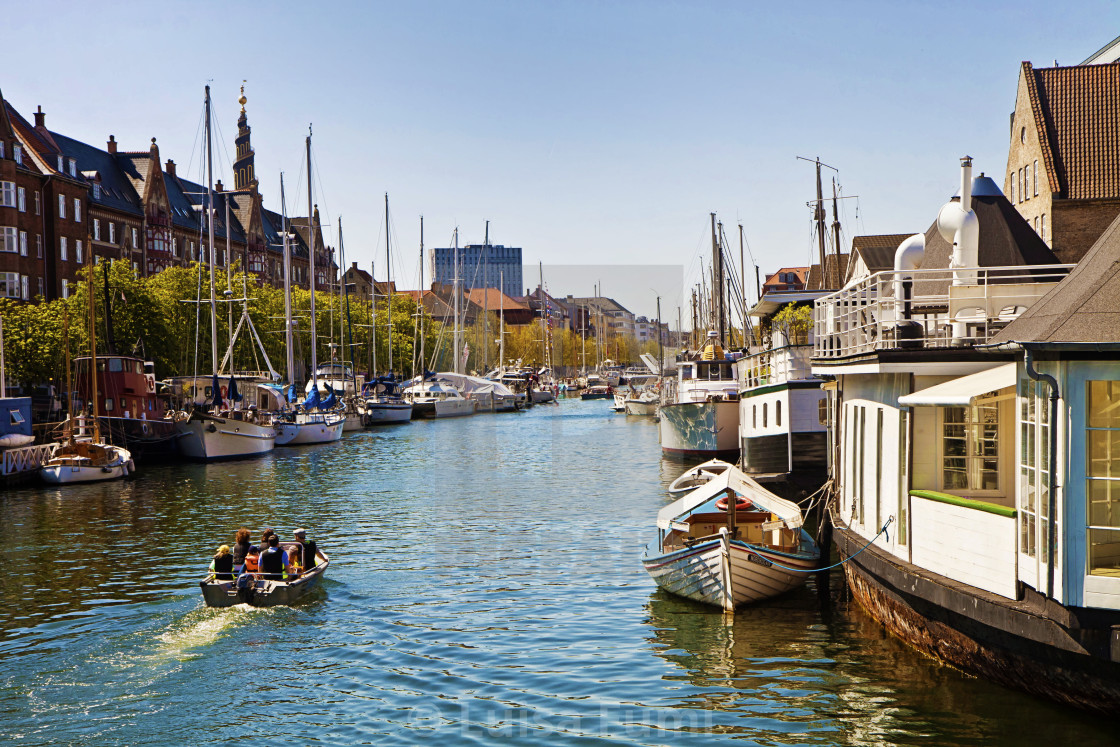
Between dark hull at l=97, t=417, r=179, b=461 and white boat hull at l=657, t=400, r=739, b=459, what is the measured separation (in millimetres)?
27159

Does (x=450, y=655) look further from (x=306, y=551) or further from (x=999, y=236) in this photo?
(x=999, y=236)

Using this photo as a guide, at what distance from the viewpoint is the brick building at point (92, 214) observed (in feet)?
236

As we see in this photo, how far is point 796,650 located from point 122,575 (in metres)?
16.9

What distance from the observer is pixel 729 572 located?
19703mm

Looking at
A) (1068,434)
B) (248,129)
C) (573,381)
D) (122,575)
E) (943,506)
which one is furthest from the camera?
(573,381)

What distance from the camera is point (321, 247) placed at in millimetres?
164625

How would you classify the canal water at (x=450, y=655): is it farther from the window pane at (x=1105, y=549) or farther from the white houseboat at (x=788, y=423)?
the white houseboat at (x=788, y=423)

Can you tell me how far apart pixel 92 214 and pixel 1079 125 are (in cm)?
7687

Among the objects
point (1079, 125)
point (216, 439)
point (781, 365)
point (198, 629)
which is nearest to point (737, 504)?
point (781, 365)

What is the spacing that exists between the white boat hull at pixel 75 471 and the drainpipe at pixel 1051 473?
136 feet

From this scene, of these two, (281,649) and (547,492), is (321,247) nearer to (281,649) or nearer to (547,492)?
(547,492)

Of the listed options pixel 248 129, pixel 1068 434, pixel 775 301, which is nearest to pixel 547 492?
pixel 775 301

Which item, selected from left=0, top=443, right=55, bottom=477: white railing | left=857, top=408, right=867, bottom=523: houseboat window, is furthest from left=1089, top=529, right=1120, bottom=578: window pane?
left=0, top=443, right=55, bottom=477: white railing

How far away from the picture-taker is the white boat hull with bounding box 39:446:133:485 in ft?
142
